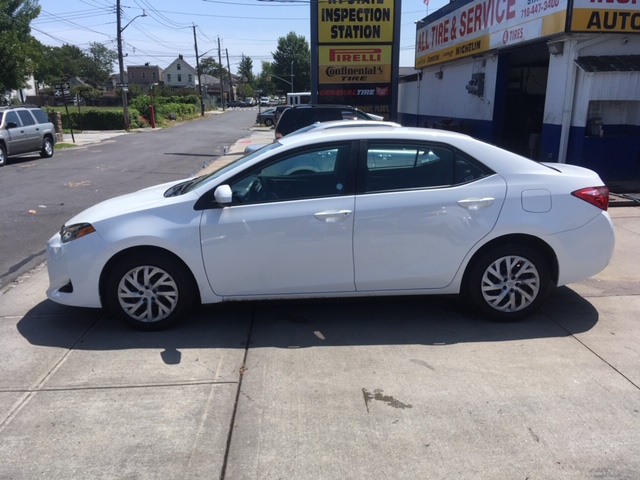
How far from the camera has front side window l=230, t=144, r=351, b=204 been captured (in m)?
4.58

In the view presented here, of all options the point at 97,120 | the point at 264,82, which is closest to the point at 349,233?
the point at 97,120

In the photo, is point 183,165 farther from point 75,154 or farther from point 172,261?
point 172,261

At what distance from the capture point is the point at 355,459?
3.02 meters

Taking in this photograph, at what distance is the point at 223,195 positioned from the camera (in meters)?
4.39

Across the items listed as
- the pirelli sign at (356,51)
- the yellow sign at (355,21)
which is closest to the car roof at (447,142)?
the pirelli sign at (356,51)

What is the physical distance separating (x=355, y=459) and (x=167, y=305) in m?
2.27

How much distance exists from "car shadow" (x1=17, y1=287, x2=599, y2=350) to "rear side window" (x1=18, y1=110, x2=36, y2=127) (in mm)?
16535

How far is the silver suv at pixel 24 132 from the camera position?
1828 centimetres

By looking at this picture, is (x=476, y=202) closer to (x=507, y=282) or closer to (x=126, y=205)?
(x=507, y=282)

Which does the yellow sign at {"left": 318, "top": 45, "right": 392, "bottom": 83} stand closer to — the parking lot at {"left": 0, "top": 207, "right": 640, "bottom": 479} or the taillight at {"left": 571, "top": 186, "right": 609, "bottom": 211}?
the parking lot at {"left": 0, "top": 207, "right": 640, "bottom": 479}

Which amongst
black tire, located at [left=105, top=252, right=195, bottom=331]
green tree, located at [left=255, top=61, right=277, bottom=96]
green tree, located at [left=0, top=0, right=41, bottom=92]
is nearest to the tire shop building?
black tire, located at [left=105, top=252, right=195, bottom=331]

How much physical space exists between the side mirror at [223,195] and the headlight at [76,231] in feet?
3.50

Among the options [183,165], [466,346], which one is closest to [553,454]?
[466,346]

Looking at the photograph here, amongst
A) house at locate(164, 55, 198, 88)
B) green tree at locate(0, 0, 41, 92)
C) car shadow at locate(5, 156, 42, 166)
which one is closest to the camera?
car shadow at locate(5, 156, 42, 166)
